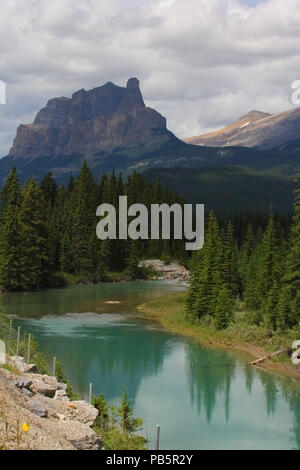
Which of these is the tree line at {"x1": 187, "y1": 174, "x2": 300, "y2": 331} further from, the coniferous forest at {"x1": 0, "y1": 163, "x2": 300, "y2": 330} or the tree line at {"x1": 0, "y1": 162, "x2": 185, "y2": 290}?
the tree line at {"x1": 0, "y1": 162, "x2": 185, "y2": 290}

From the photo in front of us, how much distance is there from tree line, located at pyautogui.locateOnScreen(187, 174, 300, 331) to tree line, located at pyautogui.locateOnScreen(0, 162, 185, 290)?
31501 mm

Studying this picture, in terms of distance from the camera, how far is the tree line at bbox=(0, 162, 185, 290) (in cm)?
7800

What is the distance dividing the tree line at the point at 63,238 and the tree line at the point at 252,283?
103 ft

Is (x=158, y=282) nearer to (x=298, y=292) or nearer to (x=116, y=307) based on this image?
(x=116, y=307)

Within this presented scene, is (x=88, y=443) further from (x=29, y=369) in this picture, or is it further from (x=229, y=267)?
(x=229, y=267)

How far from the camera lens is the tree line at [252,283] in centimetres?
4109

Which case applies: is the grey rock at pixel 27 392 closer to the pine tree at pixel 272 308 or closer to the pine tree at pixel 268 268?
the pine tree at pixel 272 308

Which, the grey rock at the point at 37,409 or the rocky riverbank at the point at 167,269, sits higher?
the grey rock at the point at 37,409

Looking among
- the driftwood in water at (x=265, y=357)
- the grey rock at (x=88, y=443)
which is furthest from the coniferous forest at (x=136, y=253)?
the grey rock at (x=88, y=443)

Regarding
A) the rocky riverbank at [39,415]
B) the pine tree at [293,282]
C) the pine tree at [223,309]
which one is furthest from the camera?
the pine tree at [223,309]

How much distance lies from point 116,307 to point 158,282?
2927 cm

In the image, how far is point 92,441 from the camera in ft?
56.5

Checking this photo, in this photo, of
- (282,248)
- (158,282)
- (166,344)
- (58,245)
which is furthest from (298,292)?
(58,245)

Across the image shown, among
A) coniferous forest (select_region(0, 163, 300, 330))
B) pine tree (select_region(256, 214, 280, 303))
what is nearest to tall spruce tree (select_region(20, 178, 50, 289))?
coniferous forest (select_region(0, 163, 300, 330))
